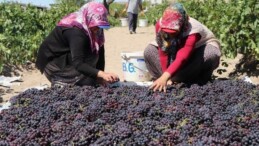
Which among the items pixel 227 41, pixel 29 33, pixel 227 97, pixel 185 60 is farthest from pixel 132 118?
pixel 29 33

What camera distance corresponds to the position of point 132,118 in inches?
113

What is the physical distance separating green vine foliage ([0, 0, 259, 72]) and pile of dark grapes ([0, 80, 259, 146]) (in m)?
2.37

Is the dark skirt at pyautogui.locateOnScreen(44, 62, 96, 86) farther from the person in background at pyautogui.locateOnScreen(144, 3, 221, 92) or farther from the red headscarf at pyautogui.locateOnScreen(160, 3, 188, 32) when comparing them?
the red headscarf at pyautogui.locateOnScreen(160, 3, 188, 32)

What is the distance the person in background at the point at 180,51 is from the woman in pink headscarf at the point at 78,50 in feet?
1.60

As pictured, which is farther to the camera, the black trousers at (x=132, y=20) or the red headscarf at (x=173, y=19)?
the black trousers at (x=132, y=20)

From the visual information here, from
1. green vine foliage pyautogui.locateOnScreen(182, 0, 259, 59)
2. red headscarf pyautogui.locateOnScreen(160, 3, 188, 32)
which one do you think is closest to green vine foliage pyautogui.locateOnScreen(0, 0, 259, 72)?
green vine foliage pyautogui.locateOnScreen(182, 0, 259, 59)

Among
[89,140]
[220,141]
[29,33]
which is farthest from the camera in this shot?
[29,33]

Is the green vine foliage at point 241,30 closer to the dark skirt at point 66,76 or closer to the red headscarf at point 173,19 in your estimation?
the red headscarf at point 173,19

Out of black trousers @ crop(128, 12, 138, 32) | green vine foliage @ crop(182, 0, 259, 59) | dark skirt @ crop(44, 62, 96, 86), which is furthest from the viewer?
black trousers @ crop(128, 12, 138, 32)

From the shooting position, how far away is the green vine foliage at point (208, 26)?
587cm

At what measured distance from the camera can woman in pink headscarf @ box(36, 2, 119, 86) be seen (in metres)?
3.83

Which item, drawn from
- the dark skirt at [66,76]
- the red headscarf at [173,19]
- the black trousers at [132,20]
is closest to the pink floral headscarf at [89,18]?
the dark skirt at [66,76]

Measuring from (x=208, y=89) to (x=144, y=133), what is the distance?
118cm

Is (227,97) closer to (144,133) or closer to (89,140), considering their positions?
(144,133)
